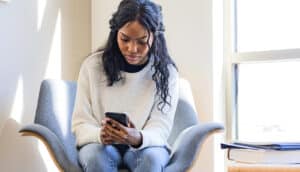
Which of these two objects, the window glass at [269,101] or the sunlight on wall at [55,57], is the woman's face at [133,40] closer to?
the sunlight on wall at [55,57]

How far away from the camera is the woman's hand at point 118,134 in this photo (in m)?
1.62

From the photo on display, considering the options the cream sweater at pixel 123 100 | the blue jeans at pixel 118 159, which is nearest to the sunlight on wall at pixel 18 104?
the cream sweater at pixel 123 100

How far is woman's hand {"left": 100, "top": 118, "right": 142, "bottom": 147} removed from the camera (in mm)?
1625

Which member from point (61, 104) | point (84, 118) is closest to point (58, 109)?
point (61, 104)

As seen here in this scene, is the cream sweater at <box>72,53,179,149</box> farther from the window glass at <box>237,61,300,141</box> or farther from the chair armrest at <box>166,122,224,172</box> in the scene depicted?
the window glass at <box>237,61,300,141</box>

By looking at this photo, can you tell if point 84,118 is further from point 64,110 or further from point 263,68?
→ point 263,68

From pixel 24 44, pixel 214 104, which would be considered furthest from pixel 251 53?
pixel 24 44

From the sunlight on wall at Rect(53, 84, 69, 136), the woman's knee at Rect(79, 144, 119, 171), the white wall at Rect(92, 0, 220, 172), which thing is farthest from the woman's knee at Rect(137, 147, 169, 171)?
the white wall at Rect(92, 0, 220, 172)

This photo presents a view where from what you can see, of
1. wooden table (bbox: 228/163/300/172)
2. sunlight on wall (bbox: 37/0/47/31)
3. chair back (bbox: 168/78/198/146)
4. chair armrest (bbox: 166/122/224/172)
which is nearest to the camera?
wooden table (bbox: 228/163/300/172)

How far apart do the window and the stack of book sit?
805mm

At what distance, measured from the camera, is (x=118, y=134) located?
5.34 ft

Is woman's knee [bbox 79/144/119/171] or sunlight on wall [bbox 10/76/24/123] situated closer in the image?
Result: woman's knee [bbox 79/144/119/171]

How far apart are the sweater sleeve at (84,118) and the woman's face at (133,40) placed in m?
0.19

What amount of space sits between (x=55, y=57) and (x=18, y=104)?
14.1 inches
